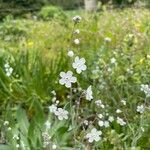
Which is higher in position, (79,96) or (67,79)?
(67,79)

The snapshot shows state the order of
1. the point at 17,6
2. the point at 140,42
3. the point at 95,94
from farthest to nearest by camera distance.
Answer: the point at 17,6 < the point at 140,42 < the point at 95,94

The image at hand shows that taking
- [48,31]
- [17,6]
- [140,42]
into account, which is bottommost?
[17,6]

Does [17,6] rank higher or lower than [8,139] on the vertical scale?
lower

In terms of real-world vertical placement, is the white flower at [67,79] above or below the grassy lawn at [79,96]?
above

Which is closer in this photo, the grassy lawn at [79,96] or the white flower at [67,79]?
the white flower at [67,79]

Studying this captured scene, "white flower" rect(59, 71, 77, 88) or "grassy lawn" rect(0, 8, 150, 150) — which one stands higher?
"white flower" rect(59, 71, 77, 88)

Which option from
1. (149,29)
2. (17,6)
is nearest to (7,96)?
(149,29)

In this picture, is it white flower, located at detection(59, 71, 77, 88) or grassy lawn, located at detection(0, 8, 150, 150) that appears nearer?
white flower, located at detection(59, 71, 77, 88)

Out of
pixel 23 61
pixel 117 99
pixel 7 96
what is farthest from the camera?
pixel 23 61

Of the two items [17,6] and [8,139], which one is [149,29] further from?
[17,6]

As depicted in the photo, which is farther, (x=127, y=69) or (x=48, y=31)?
(x=48, y=31)

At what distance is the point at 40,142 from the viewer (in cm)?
322

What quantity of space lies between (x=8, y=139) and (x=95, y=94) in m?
1.11

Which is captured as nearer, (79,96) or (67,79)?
(67,79)
